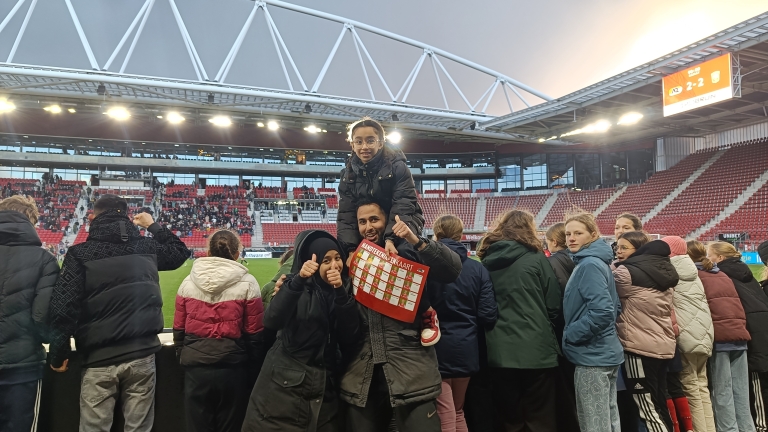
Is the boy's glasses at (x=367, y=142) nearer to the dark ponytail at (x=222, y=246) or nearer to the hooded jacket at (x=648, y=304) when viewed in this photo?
the dark ponytail at (x=222, y=246)

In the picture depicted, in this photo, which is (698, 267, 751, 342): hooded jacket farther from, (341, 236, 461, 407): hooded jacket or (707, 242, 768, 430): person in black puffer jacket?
(341, 236, 461, 407): hooded jacket

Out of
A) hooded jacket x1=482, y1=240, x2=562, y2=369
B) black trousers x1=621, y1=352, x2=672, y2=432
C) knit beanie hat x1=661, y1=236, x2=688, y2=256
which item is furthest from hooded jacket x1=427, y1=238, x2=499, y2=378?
knit beanie hat x1=661, y1=236, x2=688, y2=256

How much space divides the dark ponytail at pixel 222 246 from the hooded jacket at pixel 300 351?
1075mm

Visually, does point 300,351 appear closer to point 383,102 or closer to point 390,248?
point 390,248

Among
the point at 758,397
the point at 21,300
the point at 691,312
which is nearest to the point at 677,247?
the point at 691,312

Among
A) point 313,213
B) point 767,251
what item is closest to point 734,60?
point 767,251

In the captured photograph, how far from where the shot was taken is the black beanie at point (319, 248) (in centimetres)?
240

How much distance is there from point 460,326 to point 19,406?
3088 mm

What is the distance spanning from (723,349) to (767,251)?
5.94 ft

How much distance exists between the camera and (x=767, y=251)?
4.88 metres

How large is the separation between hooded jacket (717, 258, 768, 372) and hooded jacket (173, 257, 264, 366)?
4.70m

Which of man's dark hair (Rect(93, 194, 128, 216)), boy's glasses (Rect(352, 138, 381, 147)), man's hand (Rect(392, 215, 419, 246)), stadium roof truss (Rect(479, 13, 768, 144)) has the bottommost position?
man's hand (Rect(392, 215, 419, 246))

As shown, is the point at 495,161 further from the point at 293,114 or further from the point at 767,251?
the point at 767,251

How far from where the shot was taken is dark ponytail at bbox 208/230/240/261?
128 inches
